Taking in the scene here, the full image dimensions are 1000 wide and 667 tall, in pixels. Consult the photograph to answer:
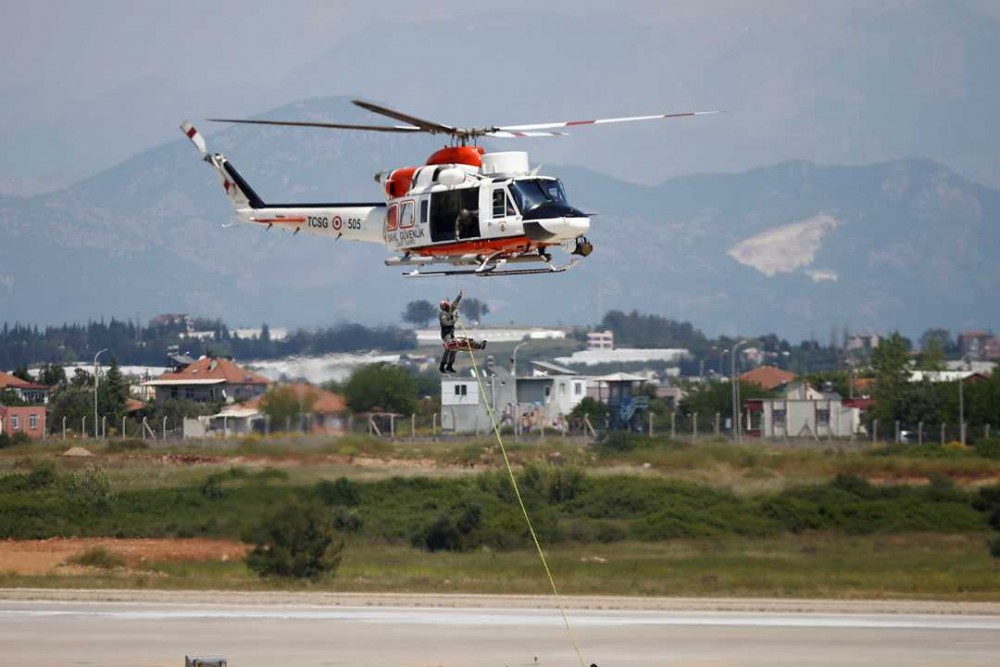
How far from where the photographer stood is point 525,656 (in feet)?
101

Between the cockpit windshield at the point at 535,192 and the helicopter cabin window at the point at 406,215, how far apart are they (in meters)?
2.02

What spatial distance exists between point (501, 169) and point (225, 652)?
10.3m

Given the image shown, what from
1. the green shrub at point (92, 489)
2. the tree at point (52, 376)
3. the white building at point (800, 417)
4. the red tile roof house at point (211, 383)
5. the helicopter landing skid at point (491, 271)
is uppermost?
the tree at point (52, 376)

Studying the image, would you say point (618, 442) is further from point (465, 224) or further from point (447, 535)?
point (465, 224)

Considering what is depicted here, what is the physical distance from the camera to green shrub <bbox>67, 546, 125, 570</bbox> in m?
46.7

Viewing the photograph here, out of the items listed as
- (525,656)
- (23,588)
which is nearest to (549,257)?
(525,656)

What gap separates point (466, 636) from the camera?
109 ft

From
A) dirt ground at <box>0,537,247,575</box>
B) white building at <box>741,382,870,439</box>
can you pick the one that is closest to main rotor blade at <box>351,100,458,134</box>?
dirt ground at <box>0,537,247,575</box>

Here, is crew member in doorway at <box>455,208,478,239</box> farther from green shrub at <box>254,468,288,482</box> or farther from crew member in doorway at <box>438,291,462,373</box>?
green shrub at <box>254,468,288,482</box>

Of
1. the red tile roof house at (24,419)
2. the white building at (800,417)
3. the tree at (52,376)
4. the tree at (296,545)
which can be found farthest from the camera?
the tree at (52,376)

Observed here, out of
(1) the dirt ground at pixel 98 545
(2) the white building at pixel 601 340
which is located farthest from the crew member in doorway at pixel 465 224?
(2) the white building at pixel 601 340

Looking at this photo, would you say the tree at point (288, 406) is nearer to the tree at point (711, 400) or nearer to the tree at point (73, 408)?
the tree at point (73, 408)

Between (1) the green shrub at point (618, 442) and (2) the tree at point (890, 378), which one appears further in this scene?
(2) the tree at point (890, 378)

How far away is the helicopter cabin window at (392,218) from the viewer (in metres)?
29.9
